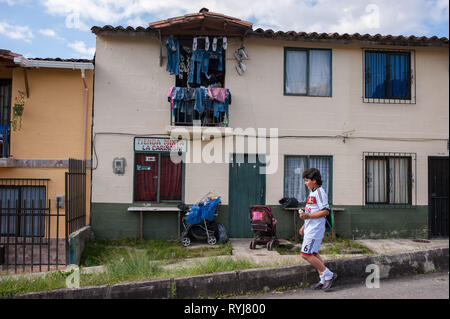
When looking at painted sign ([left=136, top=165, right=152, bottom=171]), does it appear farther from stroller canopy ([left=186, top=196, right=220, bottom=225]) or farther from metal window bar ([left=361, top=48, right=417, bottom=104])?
metal window bar ([left=361, top=48, right=417, bottom=104])

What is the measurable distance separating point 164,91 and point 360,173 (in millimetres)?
6027

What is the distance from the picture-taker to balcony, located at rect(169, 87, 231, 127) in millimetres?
10039

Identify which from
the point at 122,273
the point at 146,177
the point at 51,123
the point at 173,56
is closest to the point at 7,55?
the point at 51,123

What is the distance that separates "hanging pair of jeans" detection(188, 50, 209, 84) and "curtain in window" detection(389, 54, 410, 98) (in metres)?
5.41

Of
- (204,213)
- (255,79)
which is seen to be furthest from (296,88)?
(204,213)

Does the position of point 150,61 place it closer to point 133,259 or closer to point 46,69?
point 46,69

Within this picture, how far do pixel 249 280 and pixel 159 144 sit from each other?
17.7ft

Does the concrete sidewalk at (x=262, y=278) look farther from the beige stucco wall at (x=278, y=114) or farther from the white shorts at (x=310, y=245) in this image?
the beige stucco wall at (x=278, y=114)

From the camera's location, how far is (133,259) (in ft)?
22.3

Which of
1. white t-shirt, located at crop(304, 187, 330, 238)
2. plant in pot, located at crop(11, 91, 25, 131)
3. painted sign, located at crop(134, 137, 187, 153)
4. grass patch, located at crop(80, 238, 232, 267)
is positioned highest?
plant in pot, located at crop(11, 91, 25, 131)

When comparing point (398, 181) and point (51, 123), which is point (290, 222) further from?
point (51, 123)

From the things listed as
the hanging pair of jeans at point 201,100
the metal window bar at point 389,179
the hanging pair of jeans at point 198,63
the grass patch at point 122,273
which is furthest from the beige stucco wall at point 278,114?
the grass patch at point 122,273

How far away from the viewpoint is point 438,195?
1107 centimetres

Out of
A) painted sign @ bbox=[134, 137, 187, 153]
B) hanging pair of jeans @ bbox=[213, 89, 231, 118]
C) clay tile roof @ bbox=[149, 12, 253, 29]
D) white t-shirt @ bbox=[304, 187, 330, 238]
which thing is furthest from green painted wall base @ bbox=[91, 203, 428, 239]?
clay tile roof @ bbox=[149, 12, 253, 29]
